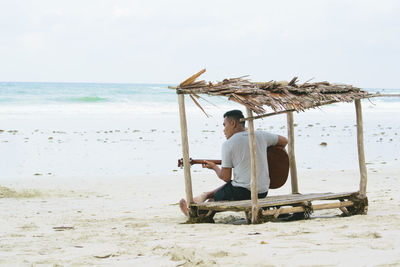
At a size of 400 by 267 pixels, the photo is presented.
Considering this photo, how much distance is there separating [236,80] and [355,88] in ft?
5.36

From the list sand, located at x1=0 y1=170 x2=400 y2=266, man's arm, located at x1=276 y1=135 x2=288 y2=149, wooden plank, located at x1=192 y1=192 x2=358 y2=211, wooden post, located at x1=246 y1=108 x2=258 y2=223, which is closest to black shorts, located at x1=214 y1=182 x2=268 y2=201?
wooden plank, located at x1=192 y1=192 x2=358 y2=211

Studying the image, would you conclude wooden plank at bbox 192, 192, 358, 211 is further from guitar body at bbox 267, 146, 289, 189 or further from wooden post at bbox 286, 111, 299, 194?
wooden post at bbox 286, 111, 299, 194

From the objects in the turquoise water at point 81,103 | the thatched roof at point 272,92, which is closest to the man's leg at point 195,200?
the thatched roof at point 272,92

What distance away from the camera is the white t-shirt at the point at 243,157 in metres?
6.43

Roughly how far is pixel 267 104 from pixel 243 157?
79 cm

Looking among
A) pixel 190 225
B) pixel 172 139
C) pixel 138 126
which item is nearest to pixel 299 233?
pixel 190 225

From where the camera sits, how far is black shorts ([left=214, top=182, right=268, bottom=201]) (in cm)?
663

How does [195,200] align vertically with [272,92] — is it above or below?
below

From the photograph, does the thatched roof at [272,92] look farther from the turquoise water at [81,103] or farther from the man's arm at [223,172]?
the turquoise water at [81,103]

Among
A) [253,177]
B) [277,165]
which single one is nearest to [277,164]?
[277,165]

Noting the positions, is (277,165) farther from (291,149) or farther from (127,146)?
(127,146)

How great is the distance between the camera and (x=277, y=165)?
273 inches

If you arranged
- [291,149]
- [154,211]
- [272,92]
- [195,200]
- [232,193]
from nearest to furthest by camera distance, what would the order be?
[272,92]
[232,193]
[195,200]
[291,149]
[154,211]

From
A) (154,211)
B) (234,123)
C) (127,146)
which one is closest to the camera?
(234,123)
